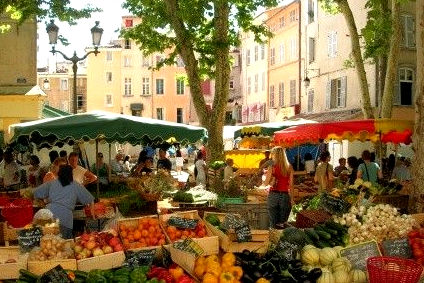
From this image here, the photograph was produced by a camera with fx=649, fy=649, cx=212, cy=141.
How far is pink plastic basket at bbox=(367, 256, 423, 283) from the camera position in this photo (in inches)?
211

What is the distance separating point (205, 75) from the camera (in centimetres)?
2020

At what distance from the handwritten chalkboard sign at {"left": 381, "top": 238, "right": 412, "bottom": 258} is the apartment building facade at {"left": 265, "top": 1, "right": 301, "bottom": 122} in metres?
35.0

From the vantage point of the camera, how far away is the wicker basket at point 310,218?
787 centimetres

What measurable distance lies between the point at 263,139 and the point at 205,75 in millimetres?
6232

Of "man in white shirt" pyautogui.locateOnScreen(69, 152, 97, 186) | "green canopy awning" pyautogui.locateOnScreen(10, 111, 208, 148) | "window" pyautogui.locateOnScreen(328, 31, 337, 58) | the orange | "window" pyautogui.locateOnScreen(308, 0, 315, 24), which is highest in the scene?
"window" pyautogui.locateOnScreen(308, 0, 315, 24)

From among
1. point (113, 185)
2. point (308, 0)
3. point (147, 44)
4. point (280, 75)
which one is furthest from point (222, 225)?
point (280, 75)

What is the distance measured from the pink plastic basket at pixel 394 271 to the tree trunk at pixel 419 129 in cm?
518

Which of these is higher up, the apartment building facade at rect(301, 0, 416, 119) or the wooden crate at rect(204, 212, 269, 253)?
the apartment building facade at rect(301, 0, 416, 119)

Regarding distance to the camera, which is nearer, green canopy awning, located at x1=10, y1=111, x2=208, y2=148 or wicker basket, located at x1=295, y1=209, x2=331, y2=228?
wicker basket, located at x1=295, y1=209, x2=331, y2=228

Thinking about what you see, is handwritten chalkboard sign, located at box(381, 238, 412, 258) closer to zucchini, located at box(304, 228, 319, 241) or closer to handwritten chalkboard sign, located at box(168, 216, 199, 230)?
zucchini, located at box(304, 228, 319, 241)

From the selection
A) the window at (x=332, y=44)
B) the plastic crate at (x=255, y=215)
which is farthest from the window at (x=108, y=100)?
the plastic crate at (x=255, y=215)

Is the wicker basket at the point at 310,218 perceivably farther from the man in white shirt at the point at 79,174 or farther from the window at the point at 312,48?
the window at the point at 312,48

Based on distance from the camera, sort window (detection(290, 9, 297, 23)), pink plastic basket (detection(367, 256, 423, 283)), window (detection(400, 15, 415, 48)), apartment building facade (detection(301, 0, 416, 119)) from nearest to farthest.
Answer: pink plastic basket (detection(367, 256, 423, 283))
apartment building facade (detection(301, 0, 416, 119))
window (detection(400, 15, 415, 48))
window (detection(290, 9, 297, 23))

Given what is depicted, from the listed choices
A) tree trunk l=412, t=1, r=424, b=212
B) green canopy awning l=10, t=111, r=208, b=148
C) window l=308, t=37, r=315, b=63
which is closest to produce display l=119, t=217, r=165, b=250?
green canopy awning l=10, t=111, r=208, b=148
